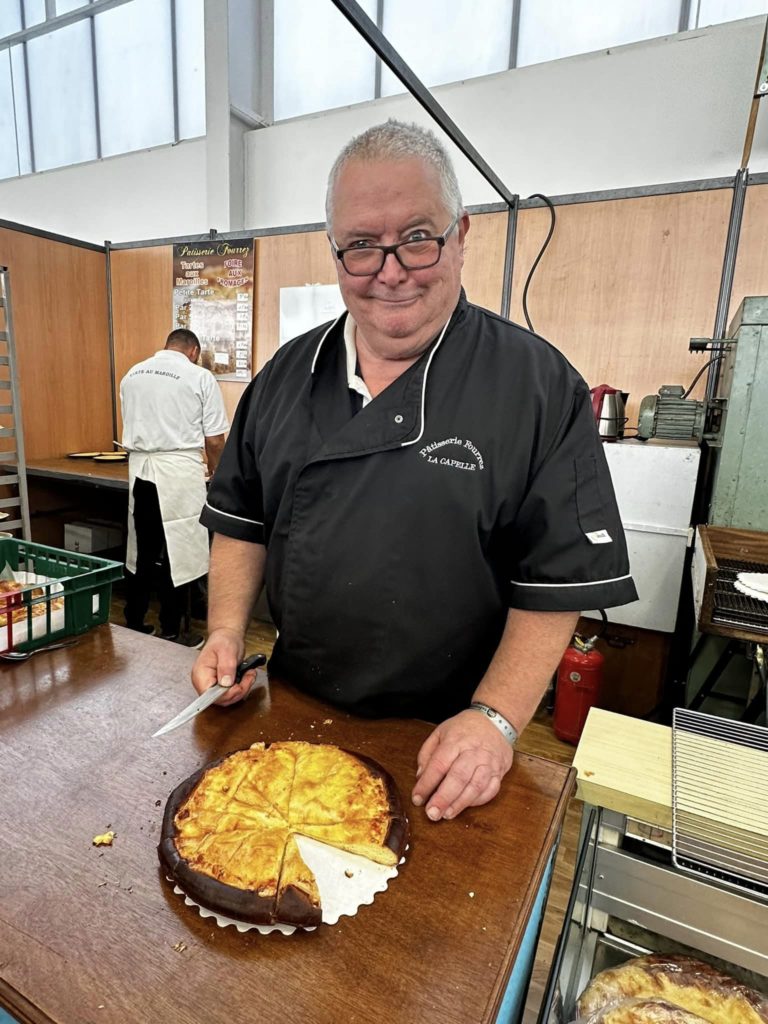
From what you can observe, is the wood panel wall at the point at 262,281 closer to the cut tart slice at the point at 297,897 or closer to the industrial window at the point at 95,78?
the industrial window at the point at 95,78

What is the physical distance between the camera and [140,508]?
10.9 feet

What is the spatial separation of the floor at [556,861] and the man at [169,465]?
0.65 m

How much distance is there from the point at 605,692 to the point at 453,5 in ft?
16.7

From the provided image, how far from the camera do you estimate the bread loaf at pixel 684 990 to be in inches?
32.4

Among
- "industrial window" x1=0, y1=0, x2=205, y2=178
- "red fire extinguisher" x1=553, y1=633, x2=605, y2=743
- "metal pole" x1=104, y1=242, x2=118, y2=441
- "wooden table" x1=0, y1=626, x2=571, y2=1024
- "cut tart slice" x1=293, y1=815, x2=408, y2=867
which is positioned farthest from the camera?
"industrial window" x1=0, y1=0, x2=205, y2=178

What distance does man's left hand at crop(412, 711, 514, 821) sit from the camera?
762 millimetres

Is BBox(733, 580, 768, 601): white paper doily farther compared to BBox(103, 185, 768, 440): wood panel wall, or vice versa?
BBox(103, 185, 768, 440): wood panel wall

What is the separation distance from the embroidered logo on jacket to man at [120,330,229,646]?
262cm

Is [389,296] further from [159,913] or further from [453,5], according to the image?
[453,5]

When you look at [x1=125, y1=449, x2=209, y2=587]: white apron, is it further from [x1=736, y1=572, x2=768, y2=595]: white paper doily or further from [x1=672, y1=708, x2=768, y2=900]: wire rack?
[x1=672, y1=708, x2=768, y2=900]: wire rack

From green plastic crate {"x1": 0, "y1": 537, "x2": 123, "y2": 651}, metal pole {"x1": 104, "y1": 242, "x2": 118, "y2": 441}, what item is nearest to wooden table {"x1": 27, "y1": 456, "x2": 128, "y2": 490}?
metal pole {"x1": 104, "y1": 242, "x2": 118, "y2": 441}

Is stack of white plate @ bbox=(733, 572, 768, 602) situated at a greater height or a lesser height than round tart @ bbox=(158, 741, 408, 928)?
greater

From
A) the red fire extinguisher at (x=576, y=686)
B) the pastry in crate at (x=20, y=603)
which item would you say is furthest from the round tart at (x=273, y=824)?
the red fire extinguisher at (x=576, y=686)

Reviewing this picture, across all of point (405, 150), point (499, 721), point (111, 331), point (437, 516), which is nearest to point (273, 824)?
point (499, 721)
